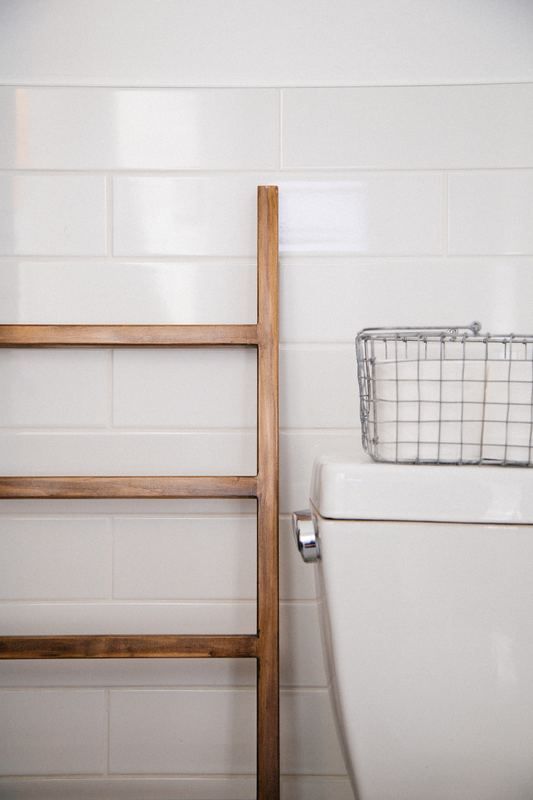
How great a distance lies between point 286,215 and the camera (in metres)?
1.05

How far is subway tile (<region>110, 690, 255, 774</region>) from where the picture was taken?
1.02 metres

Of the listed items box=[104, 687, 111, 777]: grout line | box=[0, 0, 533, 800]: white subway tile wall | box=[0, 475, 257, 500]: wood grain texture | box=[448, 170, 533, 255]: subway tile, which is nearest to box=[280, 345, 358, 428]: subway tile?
box=[0, 0, 533, 800]: white subway tile wall

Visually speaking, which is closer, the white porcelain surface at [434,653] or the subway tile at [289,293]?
the white porcelain surface at [434,653]

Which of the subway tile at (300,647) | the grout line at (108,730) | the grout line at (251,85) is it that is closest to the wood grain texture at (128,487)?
the subway tile at (300,647)

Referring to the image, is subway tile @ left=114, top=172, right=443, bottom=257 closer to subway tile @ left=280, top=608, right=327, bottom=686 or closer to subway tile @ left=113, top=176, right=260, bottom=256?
subway tile @ left=113, top=176, right=260, bottom=256

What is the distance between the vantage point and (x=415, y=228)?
3.47 ft

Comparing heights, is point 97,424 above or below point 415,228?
below

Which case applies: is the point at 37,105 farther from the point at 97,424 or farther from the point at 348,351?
the point at 348,351

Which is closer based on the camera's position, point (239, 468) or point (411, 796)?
point (411, 796)

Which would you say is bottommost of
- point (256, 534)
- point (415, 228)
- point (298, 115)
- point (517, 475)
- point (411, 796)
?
point (411, 796)

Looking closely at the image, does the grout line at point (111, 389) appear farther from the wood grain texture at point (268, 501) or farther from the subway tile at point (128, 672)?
the subway tile at point (128, 672)

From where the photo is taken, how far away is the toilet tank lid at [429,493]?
0.65 meters

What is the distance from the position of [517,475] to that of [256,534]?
1.55ft

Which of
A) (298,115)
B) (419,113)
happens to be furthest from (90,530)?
(419,113)
